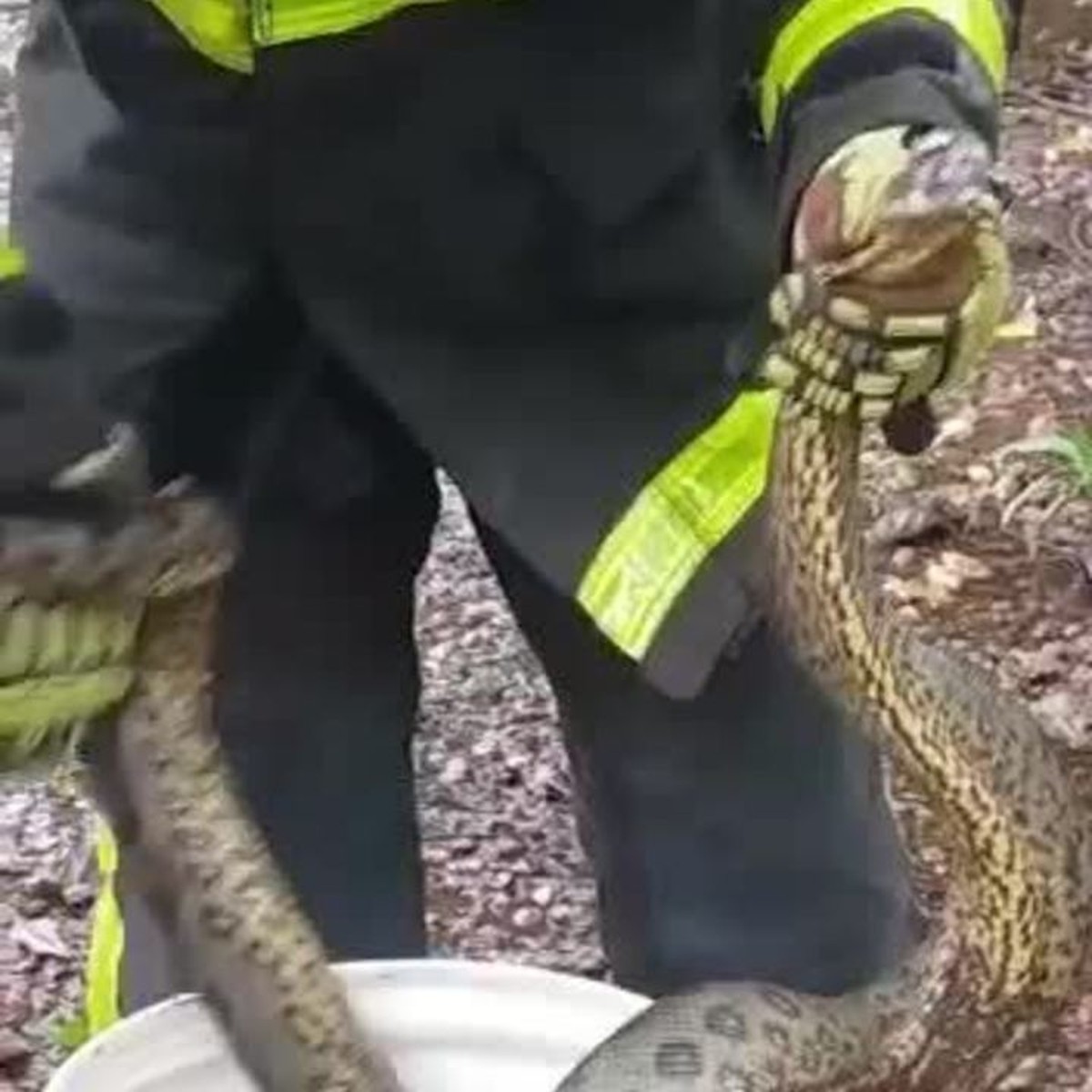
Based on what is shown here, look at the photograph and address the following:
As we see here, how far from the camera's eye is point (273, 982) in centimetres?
185

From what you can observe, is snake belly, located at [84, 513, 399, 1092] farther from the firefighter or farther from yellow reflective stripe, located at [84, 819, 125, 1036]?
yellow reflective stripe, located at [84, 819, 125, 1036]

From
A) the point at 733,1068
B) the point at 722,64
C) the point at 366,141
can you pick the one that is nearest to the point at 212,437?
the point at 366,141

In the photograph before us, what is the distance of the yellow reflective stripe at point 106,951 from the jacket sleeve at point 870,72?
0.64 m

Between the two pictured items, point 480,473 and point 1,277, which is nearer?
point 1,277

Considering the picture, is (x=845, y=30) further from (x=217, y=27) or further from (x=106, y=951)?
(x=106, y=951)

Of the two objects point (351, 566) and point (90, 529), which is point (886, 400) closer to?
point (90, 529)

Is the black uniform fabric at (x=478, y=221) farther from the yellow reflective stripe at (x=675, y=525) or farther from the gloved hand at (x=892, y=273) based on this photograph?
the gloved hand at (x=892, y=273)

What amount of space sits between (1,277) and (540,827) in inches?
50.9

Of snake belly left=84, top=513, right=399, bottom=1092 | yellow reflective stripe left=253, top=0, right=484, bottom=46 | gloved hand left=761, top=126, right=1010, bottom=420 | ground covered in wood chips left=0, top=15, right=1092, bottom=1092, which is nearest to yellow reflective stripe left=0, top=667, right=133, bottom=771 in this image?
snake belly left=84, top=513, right=399, bottom=1092

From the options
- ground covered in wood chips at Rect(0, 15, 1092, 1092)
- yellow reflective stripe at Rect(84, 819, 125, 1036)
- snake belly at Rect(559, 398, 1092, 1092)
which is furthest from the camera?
ground covered in wood chips at Rect(0, 15, 1092, 1092)

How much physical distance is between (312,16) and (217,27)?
0.05 metres

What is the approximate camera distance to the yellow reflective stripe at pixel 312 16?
6.63 feet

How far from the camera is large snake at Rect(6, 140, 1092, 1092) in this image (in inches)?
69.7

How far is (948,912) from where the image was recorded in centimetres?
207
